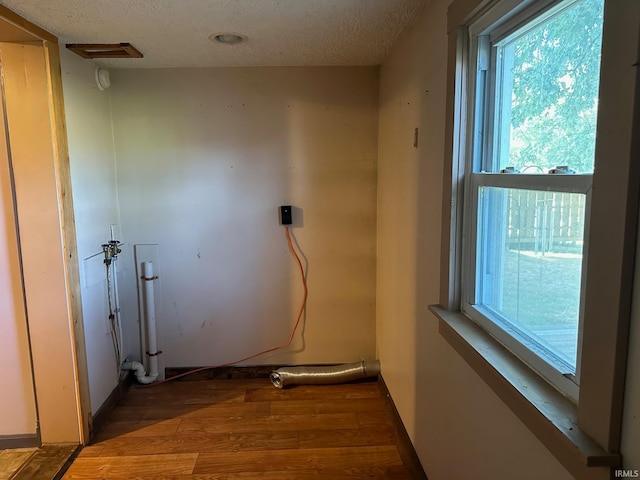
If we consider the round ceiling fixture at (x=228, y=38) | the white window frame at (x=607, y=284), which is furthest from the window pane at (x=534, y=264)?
the round ceiling fixture at (x=228, y=38)

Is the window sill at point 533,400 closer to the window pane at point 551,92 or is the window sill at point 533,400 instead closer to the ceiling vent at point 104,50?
the window pane at point 551,92

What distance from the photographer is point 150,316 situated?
2.83 m

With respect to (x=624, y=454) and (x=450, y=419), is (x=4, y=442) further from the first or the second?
(x=624, y=454)

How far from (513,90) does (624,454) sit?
3.17 ft

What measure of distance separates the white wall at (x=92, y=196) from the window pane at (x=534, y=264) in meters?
1.97

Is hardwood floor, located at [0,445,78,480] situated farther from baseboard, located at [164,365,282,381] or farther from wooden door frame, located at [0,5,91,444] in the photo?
baseboard, located at [164,365,282,381]

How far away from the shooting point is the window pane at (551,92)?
2.98ft

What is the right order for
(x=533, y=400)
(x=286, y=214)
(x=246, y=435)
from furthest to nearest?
(x=286, y=214), (x=246, y=435), (x=533, y=400)

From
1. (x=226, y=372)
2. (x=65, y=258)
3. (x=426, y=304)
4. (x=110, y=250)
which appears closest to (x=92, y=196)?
(x=110, y=250)

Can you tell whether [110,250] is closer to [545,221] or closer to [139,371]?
[139,371]

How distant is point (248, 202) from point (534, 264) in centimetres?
199

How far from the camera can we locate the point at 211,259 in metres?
2.85

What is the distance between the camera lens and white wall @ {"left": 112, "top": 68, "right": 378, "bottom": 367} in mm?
2715

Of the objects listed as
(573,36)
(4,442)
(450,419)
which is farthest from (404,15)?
(4,442)
